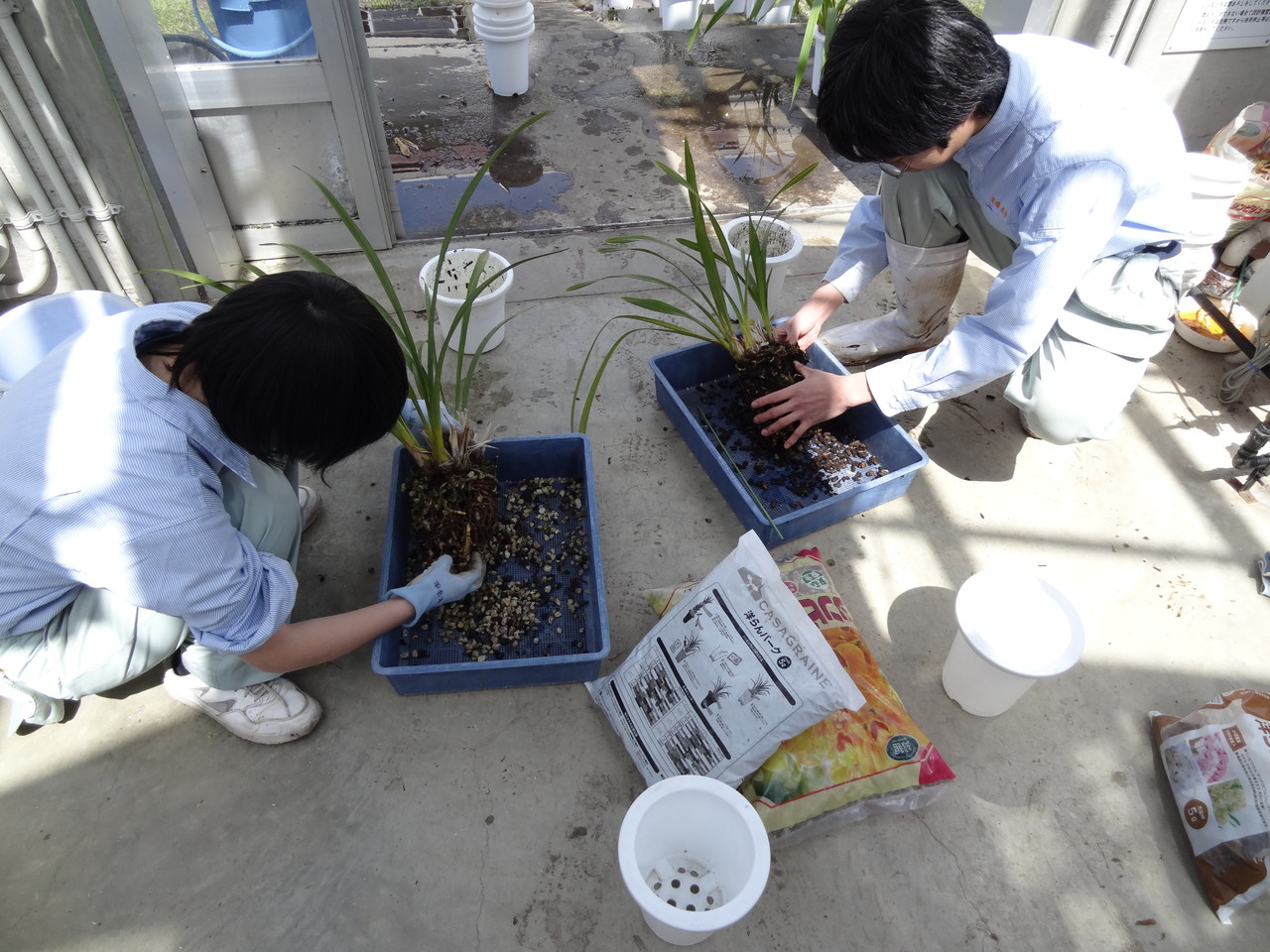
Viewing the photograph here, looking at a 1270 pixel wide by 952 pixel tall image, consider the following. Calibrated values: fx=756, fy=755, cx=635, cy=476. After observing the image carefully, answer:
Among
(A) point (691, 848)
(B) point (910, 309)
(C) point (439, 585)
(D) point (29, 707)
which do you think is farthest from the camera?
(B) point (910, 309)

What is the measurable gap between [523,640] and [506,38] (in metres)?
2.55

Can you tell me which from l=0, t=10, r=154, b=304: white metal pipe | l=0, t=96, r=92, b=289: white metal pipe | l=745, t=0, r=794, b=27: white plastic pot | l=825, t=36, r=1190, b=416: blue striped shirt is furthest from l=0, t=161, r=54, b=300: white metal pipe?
l=745, t=0, r=794, b=27: white plastic pot

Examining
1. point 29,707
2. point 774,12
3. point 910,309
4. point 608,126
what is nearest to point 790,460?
point 910,309

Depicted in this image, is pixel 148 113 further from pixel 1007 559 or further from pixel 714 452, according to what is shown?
pixel 1007 559

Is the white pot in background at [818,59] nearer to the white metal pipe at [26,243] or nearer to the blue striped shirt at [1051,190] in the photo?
the blue striped shirt at [1051,190]

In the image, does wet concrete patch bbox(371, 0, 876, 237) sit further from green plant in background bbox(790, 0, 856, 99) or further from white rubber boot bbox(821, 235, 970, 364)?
white rubber boot bbox(821, 235, 970, 364)

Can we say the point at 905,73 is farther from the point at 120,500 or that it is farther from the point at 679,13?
the point at 679,13

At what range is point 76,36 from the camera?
65.2 inches

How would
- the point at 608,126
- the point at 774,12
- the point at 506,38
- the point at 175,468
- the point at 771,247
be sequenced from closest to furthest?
the point at 175,468, the point at 771,247, the point at 506,38, the point at 608,126, the point at 774,12

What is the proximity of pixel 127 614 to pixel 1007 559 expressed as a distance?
1648mm

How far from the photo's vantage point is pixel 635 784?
1.28 meters

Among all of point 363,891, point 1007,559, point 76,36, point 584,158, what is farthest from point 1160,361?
point 76,36

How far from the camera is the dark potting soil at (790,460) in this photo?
1685 mm

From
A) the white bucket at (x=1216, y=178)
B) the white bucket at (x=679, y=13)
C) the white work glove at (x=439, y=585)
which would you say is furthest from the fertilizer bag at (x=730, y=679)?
the white bucket at (x=679, y=13)
